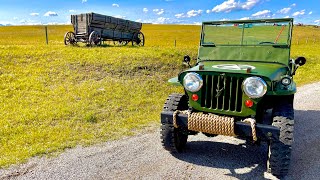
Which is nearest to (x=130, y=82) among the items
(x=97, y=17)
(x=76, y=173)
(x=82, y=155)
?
(x=82, y=155)

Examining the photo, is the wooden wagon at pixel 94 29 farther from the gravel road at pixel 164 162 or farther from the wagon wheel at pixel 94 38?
the gravel road at pixel 164 162

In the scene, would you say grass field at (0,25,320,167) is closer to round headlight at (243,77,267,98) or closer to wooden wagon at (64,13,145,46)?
round headlight at (243,77,267,98)

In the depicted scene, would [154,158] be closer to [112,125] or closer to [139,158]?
[139,158]

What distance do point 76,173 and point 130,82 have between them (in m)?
6.46

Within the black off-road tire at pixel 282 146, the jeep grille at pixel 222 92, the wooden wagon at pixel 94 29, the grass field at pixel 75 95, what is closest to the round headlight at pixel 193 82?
the jeep grille at pixel 222 92

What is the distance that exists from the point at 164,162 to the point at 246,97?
172cm

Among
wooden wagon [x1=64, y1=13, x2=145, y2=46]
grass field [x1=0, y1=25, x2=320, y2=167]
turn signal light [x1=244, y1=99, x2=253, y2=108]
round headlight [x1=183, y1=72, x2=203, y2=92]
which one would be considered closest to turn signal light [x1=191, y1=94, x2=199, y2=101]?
round headlight [x1=183, y1=72, x2=203, y2=92]

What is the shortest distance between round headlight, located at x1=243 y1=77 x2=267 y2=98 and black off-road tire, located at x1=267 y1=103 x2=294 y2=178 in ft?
1.68

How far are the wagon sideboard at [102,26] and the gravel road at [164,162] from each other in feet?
42.9

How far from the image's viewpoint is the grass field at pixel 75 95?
20.2ft

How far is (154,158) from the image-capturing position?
511 cm

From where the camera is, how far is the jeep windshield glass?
18.5 ft

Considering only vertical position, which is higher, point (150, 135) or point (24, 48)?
point (24, 48)

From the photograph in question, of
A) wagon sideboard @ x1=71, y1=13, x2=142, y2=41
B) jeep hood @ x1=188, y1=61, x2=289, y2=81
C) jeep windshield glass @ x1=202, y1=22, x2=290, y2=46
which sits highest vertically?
wagon sideboard @ x1=71, y1=13, x2=142, y2=41
